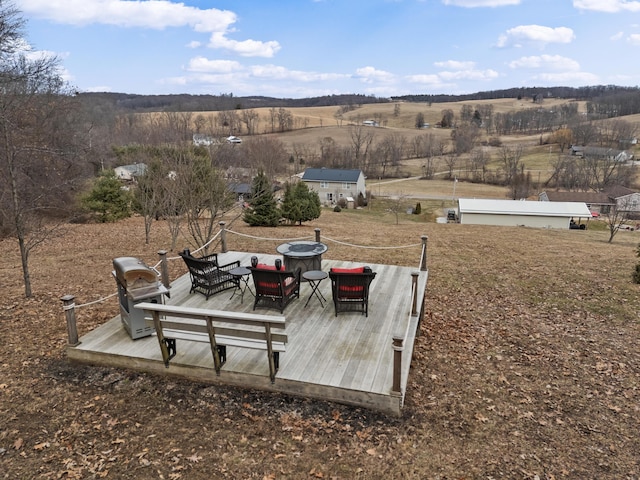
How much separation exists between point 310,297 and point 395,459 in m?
3.53

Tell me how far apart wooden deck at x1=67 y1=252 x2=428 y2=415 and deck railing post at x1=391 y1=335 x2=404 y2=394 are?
74 millimetres

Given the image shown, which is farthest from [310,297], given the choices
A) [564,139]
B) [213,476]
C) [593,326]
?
[564,139]

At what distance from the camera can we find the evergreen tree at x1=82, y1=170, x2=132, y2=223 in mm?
21734

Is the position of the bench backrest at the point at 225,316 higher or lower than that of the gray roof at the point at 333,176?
higher

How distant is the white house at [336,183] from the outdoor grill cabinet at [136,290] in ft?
150

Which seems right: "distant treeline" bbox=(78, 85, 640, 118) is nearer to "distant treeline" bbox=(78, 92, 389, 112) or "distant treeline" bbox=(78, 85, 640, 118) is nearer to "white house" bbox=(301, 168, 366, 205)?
"distant treeline" bbox=(78, 92, 389, 112)

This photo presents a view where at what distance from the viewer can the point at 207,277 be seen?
290 inches

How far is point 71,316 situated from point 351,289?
13.8 feet

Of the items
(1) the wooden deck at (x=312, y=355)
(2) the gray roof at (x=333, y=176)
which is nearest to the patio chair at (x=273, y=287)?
(1) the wooden deck at (x=312, y=355)

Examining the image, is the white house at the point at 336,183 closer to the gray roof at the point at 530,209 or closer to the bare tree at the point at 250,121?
the gray roof at the point at 530,209

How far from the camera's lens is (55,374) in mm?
5637

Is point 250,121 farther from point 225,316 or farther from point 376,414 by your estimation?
point 376,414

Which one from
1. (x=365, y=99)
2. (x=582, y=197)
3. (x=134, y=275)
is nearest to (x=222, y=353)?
(x=134, y=275)

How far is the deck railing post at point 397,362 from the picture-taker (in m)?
4.59
